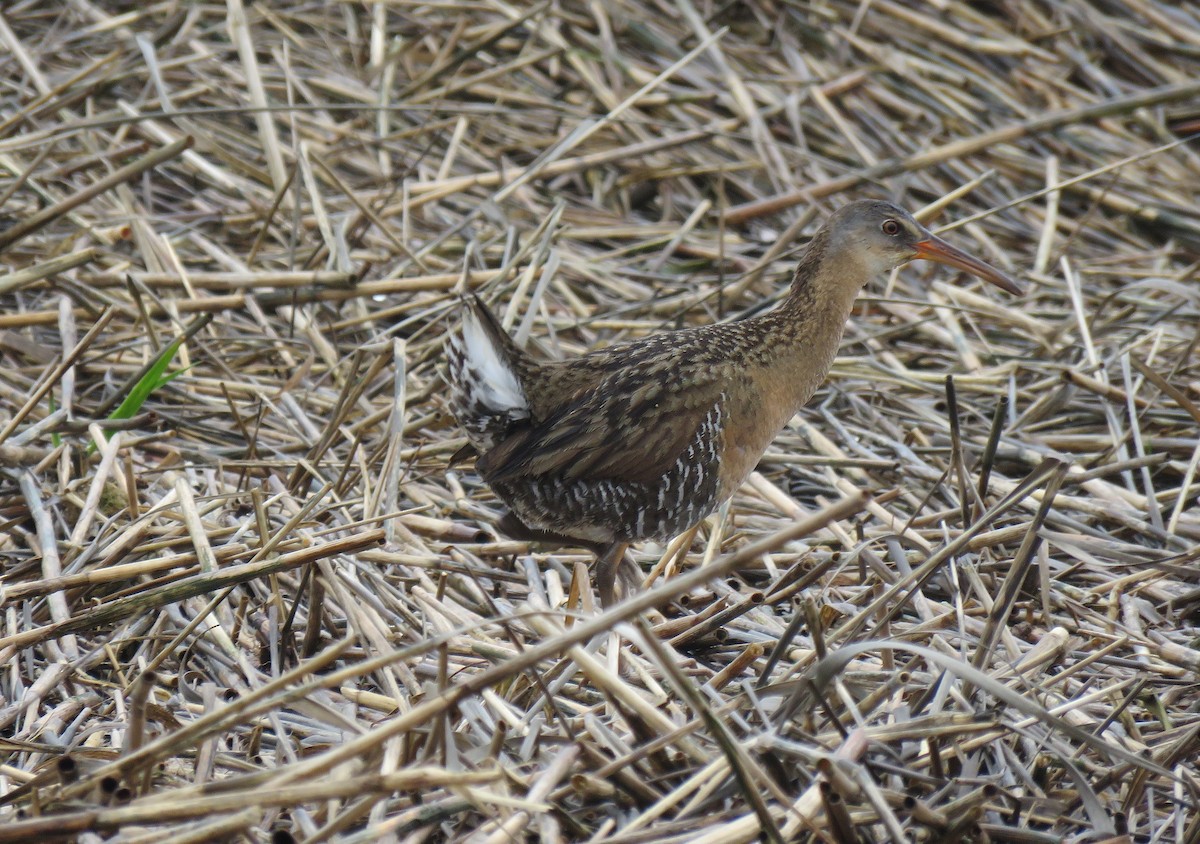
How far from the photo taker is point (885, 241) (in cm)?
432

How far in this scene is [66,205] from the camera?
15.1ft

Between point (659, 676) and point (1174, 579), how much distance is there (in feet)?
5.15

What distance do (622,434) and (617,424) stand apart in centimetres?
3

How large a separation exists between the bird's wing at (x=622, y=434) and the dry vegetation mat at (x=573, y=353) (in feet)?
1.14

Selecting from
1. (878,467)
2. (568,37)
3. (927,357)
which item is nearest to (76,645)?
(878,467)

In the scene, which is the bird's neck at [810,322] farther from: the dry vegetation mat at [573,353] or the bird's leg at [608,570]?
the bird's leg at [608,570]

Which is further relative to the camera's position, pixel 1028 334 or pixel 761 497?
pixel 1028 334

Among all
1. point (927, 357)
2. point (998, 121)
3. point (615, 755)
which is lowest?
point (615, 755)

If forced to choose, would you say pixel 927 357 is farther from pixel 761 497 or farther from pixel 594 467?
pixel 594 467

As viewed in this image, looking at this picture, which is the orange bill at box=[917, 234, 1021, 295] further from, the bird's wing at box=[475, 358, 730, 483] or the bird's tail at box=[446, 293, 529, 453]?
the bird's tail at box=[446, 293, 529, 453]

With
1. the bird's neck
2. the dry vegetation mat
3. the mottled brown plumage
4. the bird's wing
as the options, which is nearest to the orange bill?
the bird's neck

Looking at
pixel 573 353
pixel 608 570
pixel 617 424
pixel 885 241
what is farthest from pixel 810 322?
pixel 573 353

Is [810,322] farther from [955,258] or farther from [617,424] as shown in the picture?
[617,424]

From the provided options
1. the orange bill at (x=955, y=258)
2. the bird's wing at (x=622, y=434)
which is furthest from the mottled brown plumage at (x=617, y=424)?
the orange bill at (x=955, y=258)
